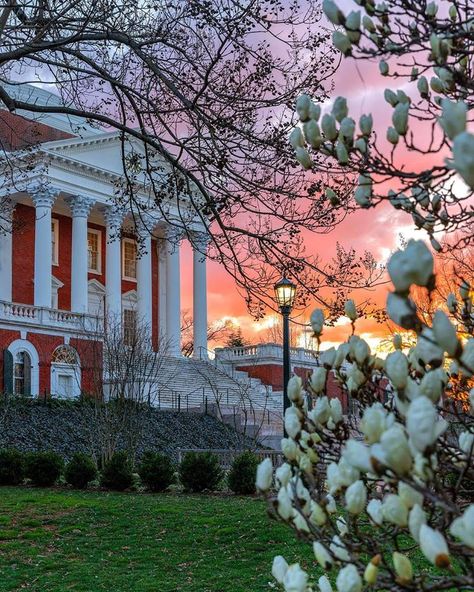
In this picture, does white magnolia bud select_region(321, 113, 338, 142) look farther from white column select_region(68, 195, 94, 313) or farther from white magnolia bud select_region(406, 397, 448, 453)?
white column select_region(68, 195, 94, 313)

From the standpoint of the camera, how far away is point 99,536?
11.8 meters

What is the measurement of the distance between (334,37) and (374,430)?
7.27 ft

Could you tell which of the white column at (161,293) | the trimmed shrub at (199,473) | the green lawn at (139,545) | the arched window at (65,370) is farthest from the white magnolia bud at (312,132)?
the white column at (161,293)

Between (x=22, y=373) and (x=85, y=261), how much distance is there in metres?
8.81

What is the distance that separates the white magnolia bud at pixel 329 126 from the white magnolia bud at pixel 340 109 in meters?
0.02

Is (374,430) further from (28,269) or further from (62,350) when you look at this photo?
(28,269)

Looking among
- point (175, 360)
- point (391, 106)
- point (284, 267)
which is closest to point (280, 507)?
point (391, 106)

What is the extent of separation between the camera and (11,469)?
1859 cm

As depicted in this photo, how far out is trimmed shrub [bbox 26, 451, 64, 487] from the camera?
18234 millimetres

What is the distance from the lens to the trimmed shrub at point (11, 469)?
18.6m

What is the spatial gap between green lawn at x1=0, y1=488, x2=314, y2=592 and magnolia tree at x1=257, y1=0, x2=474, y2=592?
6.02 meters

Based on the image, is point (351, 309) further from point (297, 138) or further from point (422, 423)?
point (422, 423)

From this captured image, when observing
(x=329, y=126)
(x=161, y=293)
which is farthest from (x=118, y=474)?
(x=161, y=293)

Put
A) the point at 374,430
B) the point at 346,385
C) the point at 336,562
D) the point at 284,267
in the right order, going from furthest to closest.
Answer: the point at 284,267 → the point at 346,385 → the point at 336,562 → the point at 374,430
